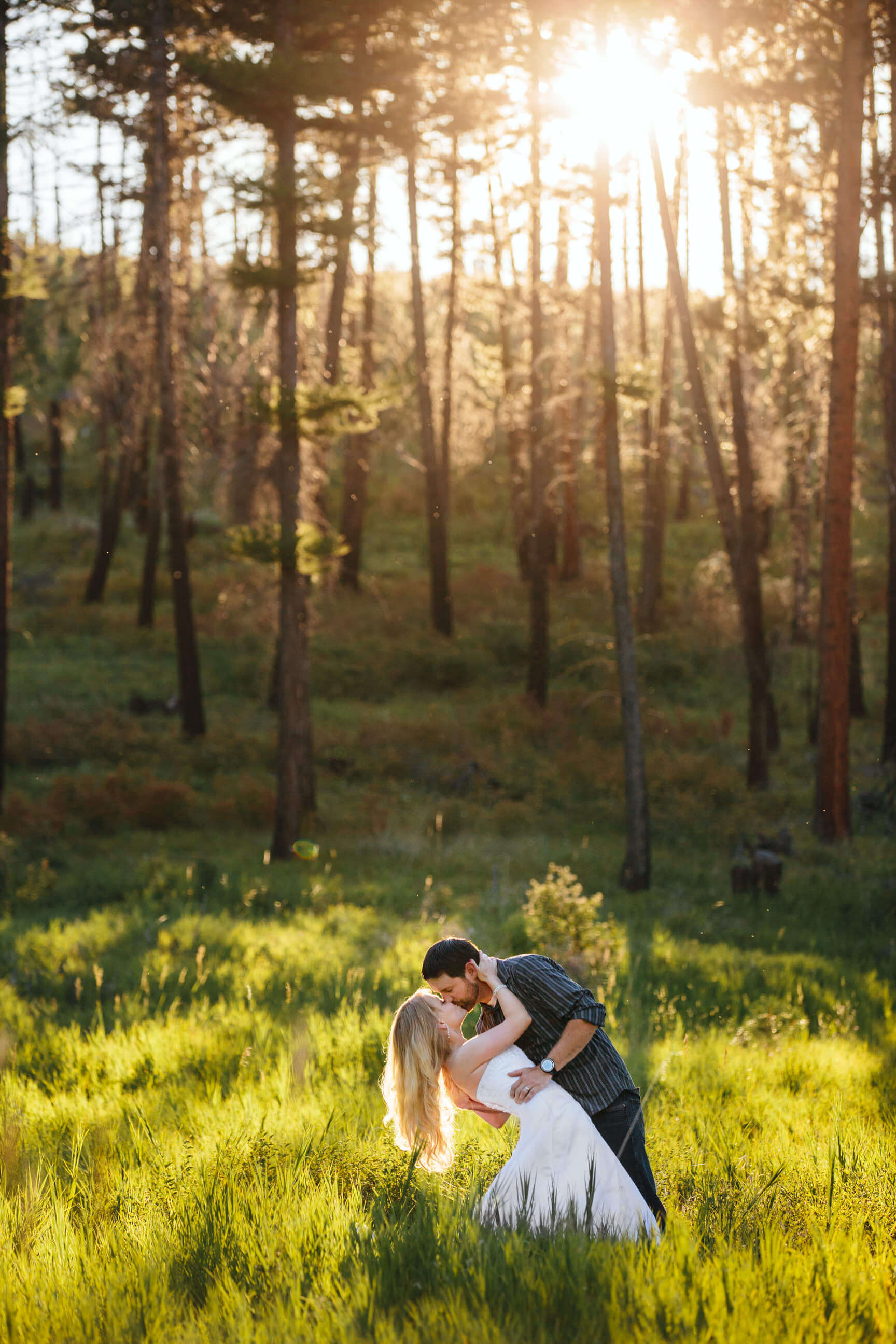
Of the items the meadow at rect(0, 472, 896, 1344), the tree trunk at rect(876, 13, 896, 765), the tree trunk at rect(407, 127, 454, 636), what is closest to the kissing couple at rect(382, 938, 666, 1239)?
the meadow at rect(0, 472, 896, 1344)

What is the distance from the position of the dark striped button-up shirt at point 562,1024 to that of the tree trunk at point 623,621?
31.0ft

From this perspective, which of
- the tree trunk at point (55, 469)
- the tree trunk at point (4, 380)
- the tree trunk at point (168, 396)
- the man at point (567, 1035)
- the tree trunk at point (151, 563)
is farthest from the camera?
the tree trunk at point (55, 469)

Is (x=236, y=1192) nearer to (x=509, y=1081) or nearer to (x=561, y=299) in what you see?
(x=509, y=1081)

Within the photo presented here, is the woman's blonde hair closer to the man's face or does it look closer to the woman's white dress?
the man's face

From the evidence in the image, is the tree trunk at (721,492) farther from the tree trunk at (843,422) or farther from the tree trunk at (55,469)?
the tree trunk at (55,469)

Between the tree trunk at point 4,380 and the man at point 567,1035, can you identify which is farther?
the tree trunk at point 4,380

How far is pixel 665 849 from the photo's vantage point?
15320mm

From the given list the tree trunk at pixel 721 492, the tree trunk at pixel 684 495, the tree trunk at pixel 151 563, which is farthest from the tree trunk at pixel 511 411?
the tree trunk at pixel 684 495

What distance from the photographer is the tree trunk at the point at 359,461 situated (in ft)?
84.9

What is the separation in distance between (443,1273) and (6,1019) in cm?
508

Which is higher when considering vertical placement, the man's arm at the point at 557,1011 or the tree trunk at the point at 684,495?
the tree trunk at the point at 684,495

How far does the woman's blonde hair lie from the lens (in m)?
3.68

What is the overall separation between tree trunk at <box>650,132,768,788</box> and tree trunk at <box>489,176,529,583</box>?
4.69 meters

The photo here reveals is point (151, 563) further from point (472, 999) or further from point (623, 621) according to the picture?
point (472, 999)
